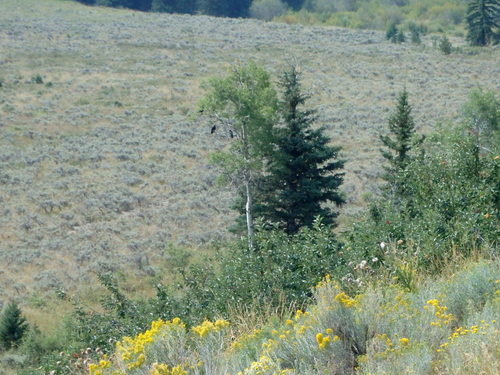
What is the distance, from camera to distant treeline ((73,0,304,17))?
246ft

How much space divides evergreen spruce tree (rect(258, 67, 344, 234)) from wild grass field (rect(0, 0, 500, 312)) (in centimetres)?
259

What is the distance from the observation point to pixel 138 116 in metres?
37.4

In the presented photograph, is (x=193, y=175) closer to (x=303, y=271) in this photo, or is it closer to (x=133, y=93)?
(x=133, y=93)

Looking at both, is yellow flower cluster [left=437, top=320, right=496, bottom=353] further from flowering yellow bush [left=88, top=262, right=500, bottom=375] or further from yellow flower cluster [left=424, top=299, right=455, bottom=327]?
yellow flower cluster [left=424, top=299, right=455, bottom=327]

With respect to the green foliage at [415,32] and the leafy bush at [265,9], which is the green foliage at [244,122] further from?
the leafy bush at [265,9]

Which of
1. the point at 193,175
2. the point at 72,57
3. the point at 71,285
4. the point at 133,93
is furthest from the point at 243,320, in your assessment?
the point at 72,57

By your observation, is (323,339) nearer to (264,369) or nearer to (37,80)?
(264,369)

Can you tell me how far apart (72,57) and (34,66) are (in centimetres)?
435

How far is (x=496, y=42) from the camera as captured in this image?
59.2m

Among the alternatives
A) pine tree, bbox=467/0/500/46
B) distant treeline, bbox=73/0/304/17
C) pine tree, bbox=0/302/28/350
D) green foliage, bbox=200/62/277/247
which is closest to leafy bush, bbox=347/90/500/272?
green foliage, bbox=200/62/277/247

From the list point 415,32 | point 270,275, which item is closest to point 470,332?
point 270,275

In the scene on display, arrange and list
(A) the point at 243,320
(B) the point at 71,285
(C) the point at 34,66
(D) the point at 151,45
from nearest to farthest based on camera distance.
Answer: (A) the point at 243,320, (B) the point at 71,285, (C) the point at 34,66, (D) the point at 151,45

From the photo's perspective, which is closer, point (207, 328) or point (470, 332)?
point (470, 332)

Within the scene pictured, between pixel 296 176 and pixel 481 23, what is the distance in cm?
4816
